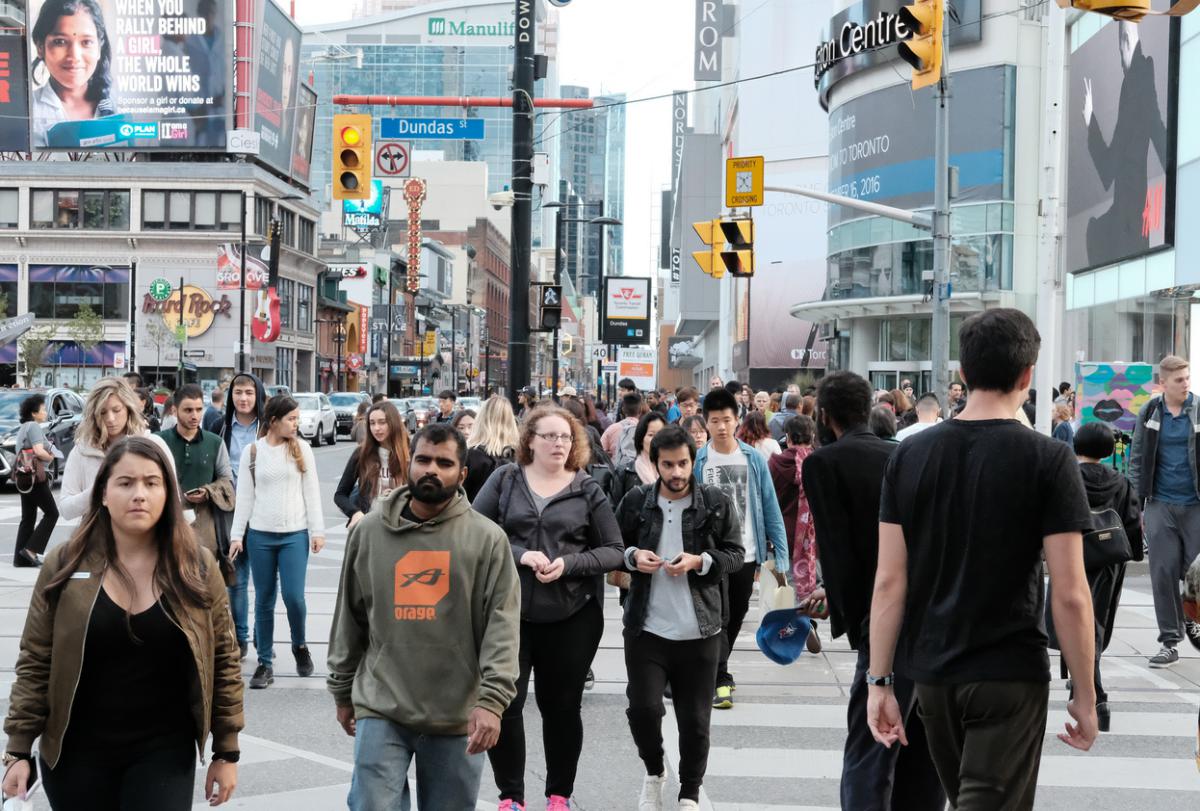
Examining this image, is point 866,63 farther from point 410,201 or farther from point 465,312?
point 465,312

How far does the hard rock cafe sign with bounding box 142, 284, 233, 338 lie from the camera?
233 feet

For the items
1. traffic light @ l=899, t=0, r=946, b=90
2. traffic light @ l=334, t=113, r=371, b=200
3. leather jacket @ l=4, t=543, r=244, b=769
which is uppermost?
traffic light @ l=899, t=0, r=946, b=90

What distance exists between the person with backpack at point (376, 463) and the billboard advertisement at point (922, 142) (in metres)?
37.7

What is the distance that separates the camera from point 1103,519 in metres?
7.25

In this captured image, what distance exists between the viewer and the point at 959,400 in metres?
20.0

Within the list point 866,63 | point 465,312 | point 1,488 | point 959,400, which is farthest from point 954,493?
point 465,312

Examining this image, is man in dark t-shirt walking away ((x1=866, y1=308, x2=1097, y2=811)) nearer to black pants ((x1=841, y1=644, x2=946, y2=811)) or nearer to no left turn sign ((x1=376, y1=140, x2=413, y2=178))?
black pants ((x1=841, y1=644, x2=946, y2=811))

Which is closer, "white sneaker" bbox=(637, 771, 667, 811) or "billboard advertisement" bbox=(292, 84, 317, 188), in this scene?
"white sneaker" bbox=(637, 771, 667, 811)

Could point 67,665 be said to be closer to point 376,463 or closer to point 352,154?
point 376,463

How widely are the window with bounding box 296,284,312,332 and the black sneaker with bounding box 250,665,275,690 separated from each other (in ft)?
238

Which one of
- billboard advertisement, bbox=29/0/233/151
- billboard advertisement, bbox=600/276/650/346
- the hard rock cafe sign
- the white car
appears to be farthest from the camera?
the hard rock cafe sign

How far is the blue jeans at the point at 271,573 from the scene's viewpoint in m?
8.71

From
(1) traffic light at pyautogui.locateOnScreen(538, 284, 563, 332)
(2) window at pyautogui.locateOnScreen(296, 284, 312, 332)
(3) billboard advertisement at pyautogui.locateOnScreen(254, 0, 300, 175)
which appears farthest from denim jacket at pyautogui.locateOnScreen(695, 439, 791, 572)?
(2) window at pyautogui.locateOnScreen(296, 284, 312, 332)

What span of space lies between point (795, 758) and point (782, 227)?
72637 mm
